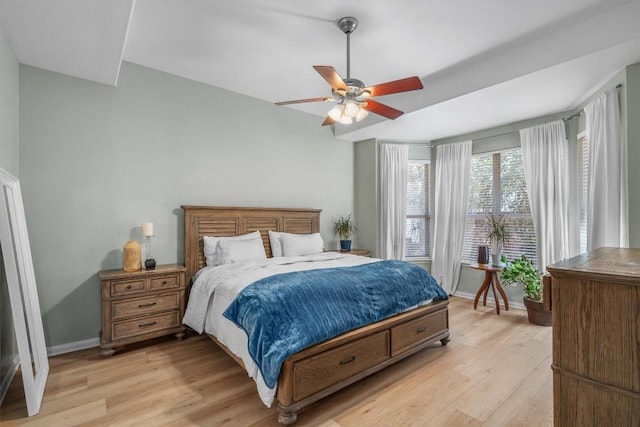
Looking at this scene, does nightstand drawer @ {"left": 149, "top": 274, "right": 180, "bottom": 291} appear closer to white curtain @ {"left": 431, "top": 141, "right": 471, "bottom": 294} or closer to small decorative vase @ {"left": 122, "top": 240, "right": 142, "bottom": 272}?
small decorative vase @ {"left": 122, "top": 240, "right": 142, "bottom": 272}

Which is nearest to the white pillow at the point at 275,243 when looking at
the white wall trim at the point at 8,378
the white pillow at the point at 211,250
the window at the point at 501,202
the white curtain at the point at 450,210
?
the white pillow at the point at 211,250

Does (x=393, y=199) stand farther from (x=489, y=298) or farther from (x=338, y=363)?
(x=338, y=363)

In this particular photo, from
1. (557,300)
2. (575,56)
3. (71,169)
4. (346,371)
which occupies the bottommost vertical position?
(346,371)

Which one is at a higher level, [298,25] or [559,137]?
[298,25]

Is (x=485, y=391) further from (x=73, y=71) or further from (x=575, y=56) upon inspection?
(x=73, y=71)

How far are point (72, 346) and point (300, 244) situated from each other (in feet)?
8.52

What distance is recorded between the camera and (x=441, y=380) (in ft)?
8.20

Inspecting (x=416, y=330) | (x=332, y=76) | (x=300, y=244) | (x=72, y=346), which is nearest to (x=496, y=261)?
(x=416, y=330)

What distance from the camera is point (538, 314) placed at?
12.1 ft

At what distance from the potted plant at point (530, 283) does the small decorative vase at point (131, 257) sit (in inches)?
174

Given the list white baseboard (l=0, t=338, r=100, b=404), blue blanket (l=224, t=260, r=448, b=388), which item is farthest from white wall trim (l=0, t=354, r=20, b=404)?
blue blanket (l=224, t=260, r=448, b=388)

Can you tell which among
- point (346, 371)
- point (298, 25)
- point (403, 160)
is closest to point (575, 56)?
point (298, 25)

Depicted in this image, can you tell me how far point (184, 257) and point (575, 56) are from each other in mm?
4302

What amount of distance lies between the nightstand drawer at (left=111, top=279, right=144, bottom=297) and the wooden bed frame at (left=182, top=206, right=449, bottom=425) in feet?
1.91
